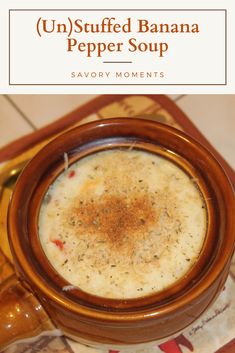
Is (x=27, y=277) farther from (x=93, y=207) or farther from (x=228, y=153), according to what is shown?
(x=228, y=153)

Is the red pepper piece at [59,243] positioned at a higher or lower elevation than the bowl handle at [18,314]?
higher

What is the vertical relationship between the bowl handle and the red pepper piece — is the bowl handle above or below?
below

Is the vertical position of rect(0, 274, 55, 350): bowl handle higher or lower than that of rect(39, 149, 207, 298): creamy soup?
lower

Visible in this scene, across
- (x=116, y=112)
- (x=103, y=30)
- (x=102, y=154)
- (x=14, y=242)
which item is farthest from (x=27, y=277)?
(x=103, y=30)

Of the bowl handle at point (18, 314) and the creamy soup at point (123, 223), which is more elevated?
the creamy soup at point (123, 223)
